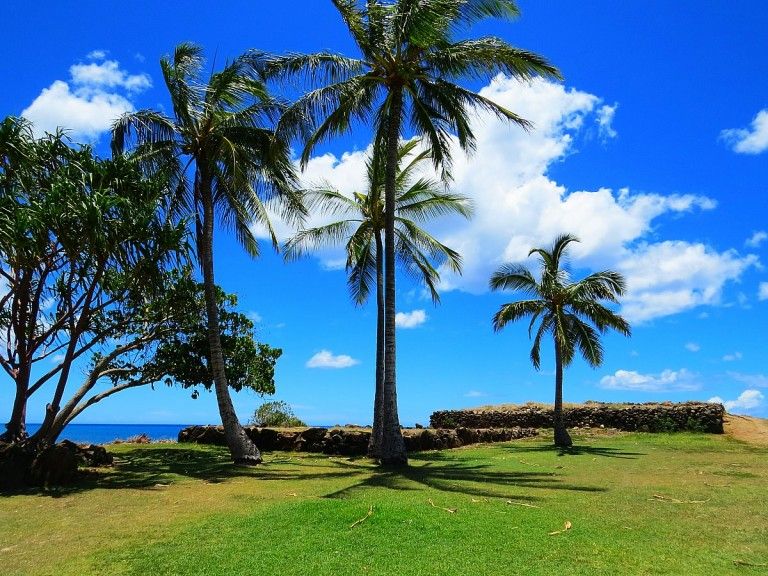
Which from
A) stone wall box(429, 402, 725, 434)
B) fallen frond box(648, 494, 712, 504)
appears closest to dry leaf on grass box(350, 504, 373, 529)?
fallen frond box(648, 494, 712, 504)

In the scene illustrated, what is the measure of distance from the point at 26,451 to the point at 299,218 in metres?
9.40

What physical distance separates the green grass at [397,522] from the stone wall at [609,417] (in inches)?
523

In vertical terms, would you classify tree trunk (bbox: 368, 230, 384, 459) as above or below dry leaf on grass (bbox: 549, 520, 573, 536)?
above

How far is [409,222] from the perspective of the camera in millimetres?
19062

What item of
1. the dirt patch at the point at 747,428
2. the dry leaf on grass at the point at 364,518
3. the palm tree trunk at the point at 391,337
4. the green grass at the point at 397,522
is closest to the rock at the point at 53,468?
the green grass at the point at 397,522

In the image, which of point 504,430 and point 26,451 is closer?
point 26,451

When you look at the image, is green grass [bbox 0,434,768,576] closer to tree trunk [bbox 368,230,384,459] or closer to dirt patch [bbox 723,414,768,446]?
tree trunk [bbox 368,230,384,459]

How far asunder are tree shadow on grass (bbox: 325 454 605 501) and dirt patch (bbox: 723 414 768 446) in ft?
44.7

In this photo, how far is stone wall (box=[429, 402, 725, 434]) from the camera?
85.1 feet

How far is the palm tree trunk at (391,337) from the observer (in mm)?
13977

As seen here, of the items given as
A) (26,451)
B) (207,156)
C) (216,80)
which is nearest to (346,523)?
(26,451)

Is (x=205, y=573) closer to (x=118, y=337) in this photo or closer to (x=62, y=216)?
(x=62, y=216)

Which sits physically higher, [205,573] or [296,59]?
[296,59]

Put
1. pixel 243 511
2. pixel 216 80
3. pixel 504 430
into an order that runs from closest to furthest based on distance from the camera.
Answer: pixel 243 511 → pixel 216 80 → pixel 504 430
